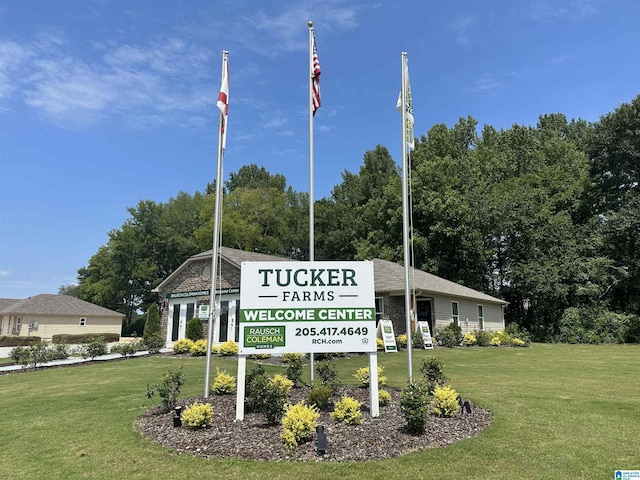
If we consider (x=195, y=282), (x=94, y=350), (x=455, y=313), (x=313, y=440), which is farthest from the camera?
(x=455, y=313)

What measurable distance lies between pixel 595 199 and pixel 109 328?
45108 mm

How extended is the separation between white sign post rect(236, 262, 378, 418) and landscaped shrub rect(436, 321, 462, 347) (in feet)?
48.2

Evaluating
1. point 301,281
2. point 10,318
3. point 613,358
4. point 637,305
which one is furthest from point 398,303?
point 10,318

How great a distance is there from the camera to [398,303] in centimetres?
2195

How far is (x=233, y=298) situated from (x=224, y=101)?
14.2 m

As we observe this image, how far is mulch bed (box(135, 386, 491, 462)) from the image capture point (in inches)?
210

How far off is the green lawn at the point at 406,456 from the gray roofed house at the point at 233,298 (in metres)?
9.36

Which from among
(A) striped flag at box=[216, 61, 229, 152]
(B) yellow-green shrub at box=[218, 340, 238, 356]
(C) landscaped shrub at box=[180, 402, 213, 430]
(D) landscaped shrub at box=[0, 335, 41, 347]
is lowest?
(D) landscaped shrub at box=[0, 335, 41, 347]

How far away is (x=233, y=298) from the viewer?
2188cm

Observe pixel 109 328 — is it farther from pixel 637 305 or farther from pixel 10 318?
pixel 637 305

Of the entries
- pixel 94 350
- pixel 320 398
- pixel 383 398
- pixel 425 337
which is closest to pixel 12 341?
pixel 94 350

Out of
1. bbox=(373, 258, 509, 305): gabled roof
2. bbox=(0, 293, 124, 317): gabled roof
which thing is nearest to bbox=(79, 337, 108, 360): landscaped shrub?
bbox=(373, 258, 509, 305): gabled roof

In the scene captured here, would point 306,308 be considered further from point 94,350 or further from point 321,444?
point 94,350

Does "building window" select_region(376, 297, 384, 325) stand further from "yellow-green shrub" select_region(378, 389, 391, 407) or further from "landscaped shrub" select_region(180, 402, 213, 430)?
"landscaped shrub" select_region(180, 402, 213, 430)
